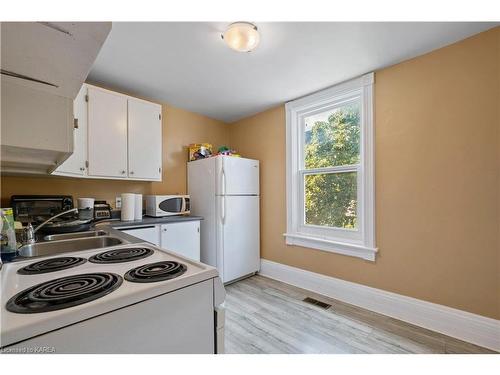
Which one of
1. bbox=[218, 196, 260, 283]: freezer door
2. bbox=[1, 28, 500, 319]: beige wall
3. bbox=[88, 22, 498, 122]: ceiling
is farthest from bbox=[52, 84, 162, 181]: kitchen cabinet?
bbox=[218, 196, 260, 283]: freezer door

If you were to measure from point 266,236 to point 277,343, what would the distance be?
62.1 inches

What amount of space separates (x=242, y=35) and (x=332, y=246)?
2.16 meters

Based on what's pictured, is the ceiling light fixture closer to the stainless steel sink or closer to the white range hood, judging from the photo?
the white range hood

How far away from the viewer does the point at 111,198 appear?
2604 millimetres

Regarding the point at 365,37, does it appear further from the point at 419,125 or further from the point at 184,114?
the point at 184,114

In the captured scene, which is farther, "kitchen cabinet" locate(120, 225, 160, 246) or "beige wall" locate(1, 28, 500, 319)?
"kitchen cabinet" locate(120, 225, 160, 246)

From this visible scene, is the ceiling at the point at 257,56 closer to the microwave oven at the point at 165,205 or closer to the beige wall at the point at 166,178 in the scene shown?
the beige wall at the point at 166,178

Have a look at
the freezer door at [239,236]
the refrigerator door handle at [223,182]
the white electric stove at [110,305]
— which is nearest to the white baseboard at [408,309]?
the freezer door at [239,236]

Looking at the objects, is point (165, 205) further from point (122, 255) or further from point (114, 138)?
point (122, 255)

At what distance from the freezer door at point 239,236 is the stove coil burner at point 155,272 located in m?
1.84

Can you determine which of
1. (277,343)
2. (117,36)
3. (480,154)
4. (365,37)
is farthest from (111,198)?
(480,154)

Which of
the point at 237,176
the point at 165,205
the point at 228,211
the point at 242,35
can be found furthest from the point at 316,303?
the point at 242,35

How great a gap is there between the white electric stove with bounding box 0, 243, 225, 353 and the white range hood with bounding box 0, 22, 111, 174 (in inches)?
19.8

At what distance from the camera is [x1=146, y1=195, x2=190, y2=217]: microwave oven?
104 inches
